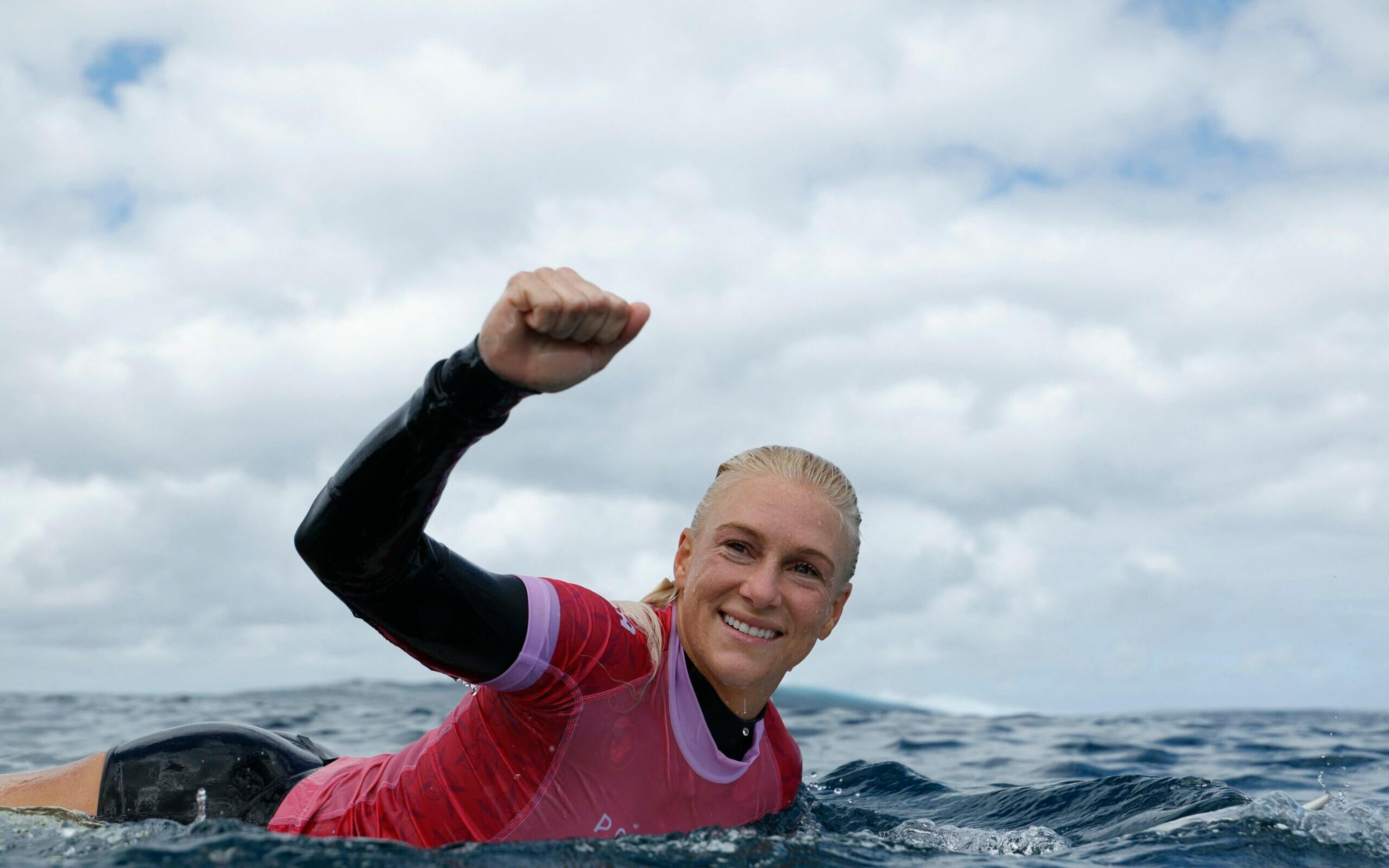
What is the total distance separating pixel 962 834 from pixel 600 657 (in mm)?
2321

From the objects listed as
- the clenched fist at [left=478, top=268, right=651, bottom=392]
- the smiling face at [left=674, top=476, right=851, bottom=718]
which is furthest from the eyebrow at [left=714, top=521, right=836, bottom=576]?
the clenched fist at [left=478, top=268, right=651, bottom=392]

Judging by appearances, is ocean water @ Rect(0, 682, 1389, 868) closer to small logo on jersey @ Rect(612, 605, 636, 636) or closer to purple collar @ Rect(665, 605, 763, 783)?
purple collar @ Rect(665, 605, 763, 783)

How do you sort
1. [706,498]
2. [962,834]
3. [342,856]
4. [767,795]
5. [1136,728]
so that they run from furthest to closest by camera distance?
[1136,728] → [962,834] → [767,795] → [706,498] → [342,856]

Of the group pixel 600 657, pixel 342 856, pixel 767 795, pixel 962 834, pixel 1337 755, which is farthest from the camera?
pixel 1337 755

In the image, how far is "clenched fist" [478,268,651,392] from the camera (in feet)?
9.37

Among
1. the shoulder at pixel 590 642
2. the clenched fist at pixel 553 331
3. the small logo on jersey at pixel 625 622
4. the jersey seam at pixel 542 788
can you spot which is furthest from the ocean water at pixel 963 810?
the clenched fist at pixel 553 331

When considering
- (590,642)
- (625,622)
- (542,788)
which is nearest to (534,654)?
(590,642)

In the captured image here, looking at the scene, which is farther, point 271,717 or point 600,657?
point 271,717

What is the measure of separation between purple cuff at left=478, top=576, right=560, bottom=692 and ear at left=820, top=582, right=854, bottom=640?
116 centimetres

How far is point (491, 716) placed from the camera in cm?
382

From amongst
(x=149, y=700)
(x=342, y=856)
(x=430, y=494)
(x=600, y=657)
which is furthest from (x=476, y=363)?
(x=149, y=700)

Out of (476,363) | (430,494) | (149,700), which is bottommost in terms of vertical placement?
(149,700)

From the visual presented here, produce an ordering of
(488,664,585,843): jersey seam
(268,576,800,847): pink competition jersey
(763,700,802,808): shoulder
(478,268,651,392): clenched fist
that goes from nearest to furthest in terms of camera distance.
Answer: (478,268,651,392): clenched fist, (268,576,800,847): pink competition jersey, (488,664,585,843): jersey seam, (763,700,802,808): shoulder

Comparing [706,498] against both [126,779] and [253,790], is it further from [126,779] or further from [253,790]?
[126,779]
